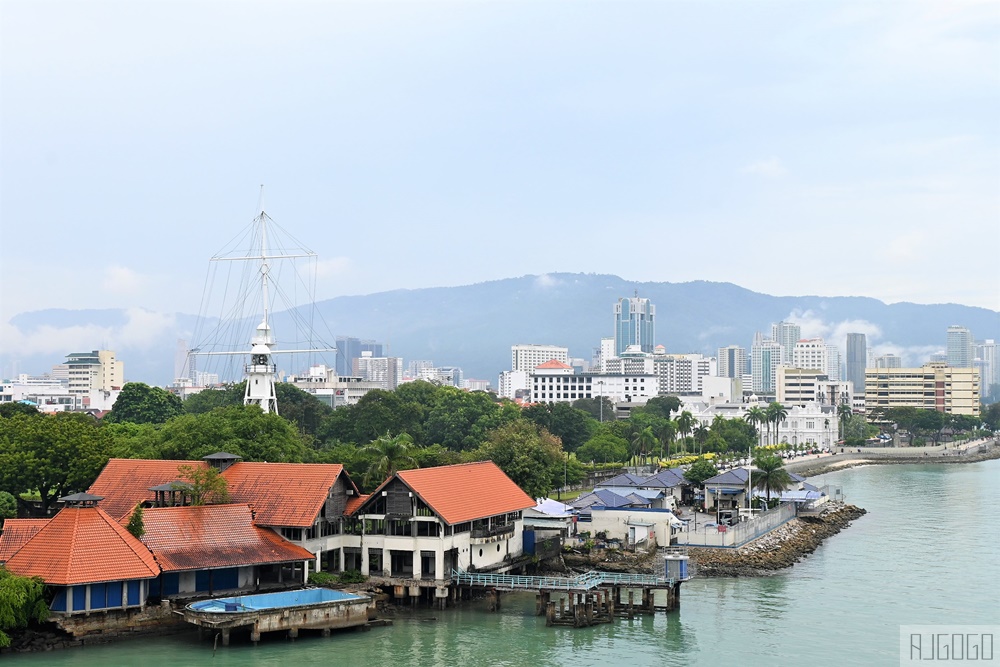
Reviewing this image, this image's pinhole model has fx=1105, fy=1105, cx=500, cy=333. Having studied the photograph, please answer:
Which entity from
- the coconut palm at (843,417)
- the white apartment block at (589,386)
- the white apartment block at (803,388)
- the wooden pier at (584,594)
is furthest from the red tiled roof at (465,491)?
the white apartment block at (589,386)

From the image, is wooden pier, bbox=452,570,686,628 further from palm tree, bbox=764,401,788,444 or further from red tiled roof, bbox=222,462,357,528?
palm tree, bbox=764,401,788,444

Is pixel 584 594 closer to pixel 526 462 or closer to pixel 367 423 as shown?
pixel 526 462

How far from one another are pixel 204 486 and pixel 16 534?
6499 mm

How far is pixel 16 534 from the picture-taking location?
117 feet

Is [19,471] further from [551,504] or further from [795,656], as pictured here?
[795,656]

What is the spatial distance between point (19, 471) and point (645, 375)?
153 meters

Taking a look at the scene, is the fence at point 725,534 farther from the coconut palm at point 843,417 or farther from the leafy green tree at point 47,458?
the coconut palm at point 843,417

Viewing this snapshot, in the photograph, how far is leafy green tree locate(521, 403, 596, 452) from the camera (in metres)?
94.2

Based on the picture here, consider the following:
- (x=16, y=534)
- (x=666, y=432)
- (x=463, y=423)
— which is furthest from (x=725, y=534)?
(x=666, y=432)

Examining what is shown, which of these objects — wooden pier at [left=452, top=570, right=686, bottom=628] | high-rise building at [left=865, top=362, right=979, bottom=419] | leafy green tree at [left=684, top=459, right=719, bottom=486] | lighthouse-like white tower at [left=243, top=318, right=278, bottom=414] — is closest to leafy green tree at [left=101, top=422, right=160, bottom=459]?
lighthouse-like white tower at [left=243, top=318, right=278, bottom=414]

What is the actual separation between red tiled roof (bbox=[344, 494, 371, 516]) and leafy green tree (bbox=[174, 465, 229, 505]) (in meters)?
4.42

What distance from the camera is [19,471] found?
142 ft

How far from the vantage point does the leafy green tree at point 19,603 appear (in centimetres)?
3180

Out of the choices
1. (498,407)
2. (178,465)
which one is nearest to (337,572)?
(178,465)
